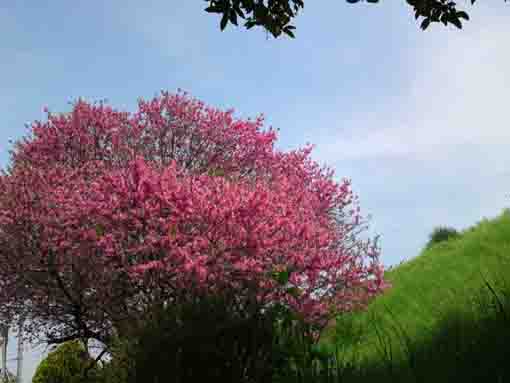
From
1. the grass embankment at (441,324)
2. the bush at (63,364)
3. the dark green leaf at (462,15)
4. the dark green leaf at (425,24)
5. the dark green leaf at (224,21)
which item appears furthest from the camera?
the bush at (63,364)

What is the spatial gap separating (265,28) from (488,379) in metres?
5.61

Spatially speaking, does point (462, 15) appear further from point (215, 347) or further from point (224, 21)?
point (215, 347)

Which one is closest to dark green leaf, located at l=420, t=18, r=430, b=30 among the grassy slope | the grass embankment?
the grass embankment

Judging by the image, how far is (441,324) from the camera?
27.3 ft

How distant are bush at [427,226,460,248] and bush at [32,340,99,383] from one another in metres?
17.0

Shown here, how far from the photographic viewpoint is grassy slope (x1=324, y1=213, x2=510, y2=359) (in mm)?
11055

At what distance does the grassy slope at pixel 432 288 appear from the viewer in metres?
11.1

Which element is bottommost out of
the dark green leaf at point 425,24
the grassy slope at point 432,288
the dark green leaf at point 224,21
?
the grassy slope at point 432,288

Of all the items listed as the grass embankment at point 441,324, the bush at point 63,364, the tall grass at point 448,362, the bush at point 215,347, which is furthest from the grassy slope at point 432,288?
the bush at point 63,364

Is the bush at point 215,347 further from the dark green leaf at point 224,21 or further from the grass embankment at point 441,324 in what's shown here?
the dark green leaf at point 224,21

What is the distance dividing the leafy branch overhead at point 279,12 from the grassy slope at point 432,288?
4511mm

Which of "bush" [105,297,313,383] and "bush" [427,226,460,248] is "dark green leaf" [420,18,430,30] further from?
"bush" [427,226,460,248]

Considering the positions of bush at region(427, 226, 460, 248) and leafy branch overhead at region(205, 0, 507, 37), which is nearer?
leafy branch overhead at region(205, 0, 507, 37)

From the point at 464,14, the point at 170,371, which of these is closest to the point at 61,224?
the point at 170,371
